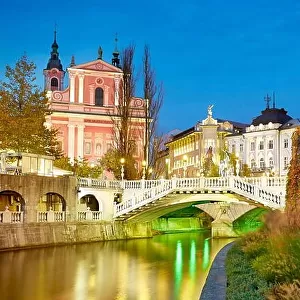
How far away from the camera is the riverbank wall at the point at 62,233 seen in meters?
29.4

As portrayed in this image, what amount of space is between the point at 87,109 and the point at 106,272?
37144 mm

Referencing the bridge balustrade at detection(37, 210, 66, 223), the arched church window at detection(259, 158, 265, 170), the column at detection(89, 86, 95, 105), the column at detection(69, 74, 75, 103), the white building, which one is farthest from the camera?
the arched church window at detection(259, 158, 265, 170)

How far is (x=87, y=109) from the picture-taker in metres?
59.2

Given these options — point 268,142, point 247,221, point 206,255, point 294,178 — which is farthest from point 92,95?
point 294,178

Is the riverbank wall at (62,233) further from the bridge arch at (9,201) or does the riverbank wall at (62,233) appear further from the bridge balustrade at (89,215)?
the bridge arch at (9,201)

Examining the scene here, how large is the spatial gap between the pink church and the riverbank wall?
20.0 meters

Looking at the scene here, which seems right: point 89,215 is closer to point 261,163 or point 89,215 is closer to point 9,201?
point 9,201

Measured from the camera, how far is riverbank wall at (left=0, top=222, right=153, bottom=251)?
96.4 feet

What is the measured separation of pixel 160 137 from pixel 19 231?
18.9 m

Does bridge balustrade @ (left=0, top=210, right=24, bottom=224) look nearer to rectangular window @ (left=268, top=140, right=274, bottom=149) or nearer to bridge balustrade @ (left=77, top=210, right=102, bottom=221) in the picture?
bridge balustrade @ (left=77, top=210, right=102, bottom=221)

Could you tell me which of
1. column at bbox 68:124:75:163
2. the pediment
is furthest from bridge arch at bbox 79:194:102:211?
the pediment

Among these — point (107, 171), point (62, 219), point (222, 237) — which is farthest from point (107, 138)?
point (62, 219)

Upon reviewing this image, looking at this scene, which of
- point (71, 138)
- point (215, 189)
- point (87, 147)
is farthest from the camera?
point (87, 147)

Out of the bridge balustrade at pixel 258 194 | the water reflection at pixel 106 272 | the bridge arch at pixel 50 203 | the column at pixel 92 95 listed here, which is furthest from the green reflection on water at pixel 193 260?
the column at pixel 92 95
